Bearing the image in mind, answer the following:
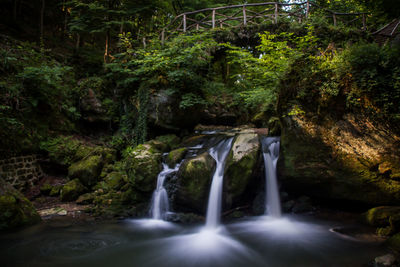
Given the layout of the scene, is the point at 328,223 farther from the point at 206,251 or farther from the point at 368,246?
the point at 206,251

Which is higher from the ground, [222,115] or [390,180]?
[222,115]

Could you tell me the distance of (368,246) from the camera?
3.54m

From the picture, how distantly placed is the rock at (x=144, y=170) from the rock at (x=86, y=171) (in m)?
1.70

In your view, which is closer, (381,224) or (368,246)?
(368,246)

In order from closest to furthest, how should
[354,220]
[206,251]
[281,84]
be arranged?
[206,251], [354,220], [281,84]

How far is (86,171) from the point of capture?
745 centimetres

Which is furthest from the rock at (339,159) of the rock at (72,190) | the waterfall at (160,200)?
the rock at (72,190)

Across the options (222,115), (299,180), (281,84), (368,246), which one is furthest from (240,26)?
(368,246)

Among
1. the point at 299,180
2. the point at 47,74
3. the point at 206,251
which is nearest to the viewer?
the point at 206,251

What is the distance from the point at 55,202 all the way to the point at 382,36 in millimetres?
15481

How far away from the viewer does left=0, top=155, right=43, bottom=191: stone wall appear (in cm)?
666

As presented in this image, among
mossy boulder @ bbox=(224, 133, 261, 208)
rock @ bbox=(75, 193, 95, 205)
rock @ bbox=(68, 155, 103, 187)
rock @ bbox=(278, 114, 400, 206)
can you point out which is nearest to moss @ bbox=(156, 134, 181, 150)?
rock @ bbox=(68, 155, 103, 187)

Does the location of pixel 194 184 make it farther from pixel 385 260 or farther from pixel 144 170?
pixel 385 260

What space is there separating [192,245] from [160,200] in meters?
2.16
